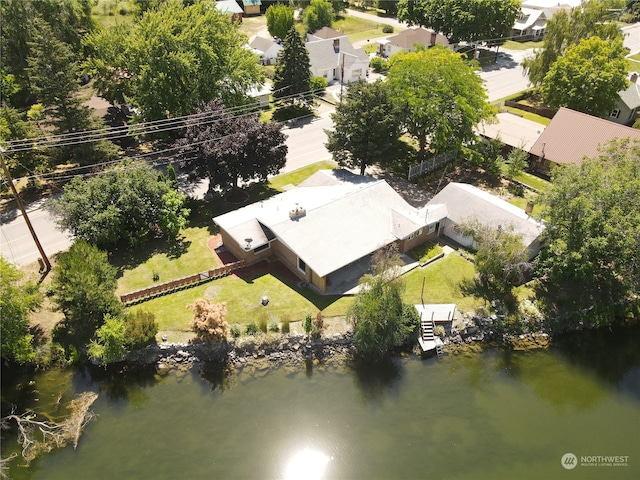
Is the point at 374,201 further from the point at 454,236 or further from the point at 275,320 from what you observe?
the point at 275,320

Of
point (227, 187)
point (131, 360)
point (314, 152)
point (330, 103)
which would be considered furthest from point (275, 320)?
point (330, 103)

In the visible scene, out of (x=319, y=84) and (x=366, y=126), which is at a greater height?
(x=366, y=126)

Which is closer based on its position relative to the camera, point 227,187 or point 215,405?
Answer: point 215,405

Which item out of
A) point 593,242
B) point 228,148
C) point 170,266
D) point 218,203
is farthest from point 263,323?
point 593,242

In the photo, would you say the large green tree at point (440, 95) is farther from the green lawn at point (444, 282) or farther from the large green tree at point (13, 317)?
the large green tree at point (13, 317)

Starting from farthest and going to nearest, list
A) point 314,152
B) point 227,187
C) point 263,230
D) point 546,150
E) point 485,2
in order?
point 485,2 → point 314,152 → point 546,150 → point 227,187 → point 263,230

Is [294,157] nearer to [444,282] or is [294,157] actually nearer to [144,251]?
[144,251]
